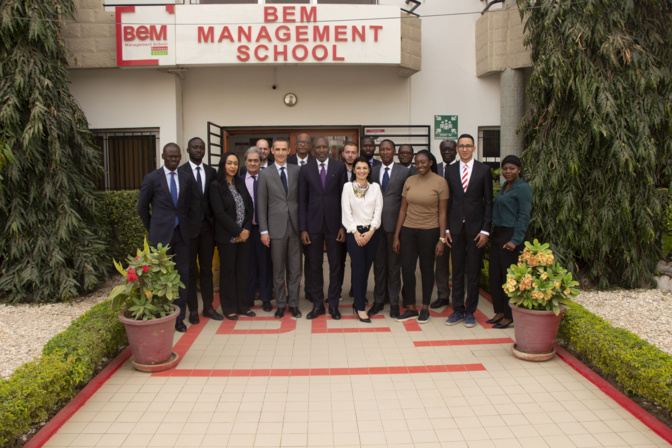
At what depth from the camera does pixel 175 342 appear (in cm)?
527

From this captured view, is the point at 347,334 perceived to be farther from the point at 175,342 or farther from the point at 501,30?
the point at 501,30

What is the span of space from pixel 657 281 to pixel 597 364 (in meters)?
3.45

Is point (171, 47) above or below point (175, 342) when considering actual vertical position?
above

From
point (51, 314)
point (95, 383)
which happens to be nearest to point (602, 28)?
point (95, 383)

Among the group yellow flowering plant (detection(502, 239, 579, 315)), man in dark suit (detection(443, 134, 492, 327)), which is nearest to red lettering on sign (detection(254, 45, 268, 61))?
man in dark suit (detection(443, 134, 492, 327))

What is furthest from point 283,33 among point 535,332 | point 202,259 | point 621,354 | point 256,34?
point 621,354

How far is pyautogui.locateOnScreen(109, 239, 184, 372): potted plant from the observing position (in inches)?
175

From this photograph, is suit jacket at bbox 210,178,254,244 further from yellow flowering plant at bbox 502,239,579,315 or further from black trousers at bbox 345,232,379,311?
yellow flowering plant at bbox 502,239,579,315

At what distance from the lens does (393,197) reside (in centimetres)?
586

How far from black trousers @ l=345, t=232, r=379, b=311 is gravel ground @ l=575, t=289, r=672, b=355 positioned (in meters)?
2.77

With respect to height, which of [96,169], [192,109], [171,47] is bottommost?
[96,169]

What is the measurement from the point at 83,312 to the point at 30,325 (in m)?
0.61

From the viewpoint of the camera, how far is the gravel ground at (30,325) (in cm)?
486

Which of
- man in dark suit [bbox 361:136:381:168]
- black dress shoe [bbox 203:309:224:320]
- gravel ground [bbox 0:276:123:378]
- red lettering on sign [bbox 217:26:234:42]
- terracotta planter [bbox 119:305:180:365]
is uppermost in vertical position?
red lettering on sign [bbox 217:26:234:42]
